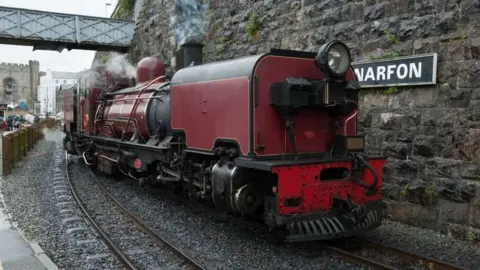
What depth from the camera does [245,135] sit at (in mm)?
5273

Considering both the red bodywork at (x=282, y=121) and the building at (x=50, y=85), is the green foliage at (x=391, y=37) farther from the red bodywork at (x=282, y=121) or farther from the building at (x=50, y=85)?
the building at (x=50, y=85)

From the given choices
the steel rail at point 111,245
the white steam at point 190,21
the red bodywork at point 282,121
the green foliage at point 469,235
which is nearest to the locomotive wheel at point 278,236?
the red bodywork at point 282,121

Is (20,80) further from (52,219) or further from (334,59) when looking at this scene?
(334,59)

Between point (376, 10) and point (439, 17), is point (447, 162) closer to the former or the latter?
point (439, 17)

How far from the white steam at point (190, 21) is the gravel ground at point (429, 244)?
5655 millimetres

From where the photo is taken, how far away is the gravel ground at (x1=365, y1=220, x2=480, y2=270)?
514 centimetres

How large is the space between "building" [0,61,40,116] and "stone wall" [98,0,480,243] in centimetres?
7391

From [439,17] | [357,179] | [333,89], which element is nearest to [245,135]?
[333,89]

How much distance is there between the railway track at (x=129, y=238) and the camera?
17.0 ft

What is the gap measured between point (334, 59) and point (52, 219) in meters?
5.09

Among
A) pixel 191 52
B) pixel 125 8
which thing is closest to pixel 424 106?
pixel 191 52

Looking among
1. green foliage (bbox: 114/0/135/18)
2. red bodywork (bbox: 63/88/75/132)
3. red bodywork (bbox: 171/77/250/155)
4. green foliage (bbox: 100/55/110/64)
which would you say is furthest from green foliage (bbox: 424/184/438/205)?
green foliage (bbox: 100/55/110/64)

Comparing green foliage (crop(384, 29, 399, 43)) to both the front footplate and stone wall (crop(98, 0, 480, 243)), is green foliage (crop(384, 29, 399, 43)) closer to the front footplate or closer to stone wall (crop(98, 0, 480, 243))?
stone wall (crop(98, 0, 480, 243))

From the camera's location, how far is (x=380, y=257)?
5.20m
